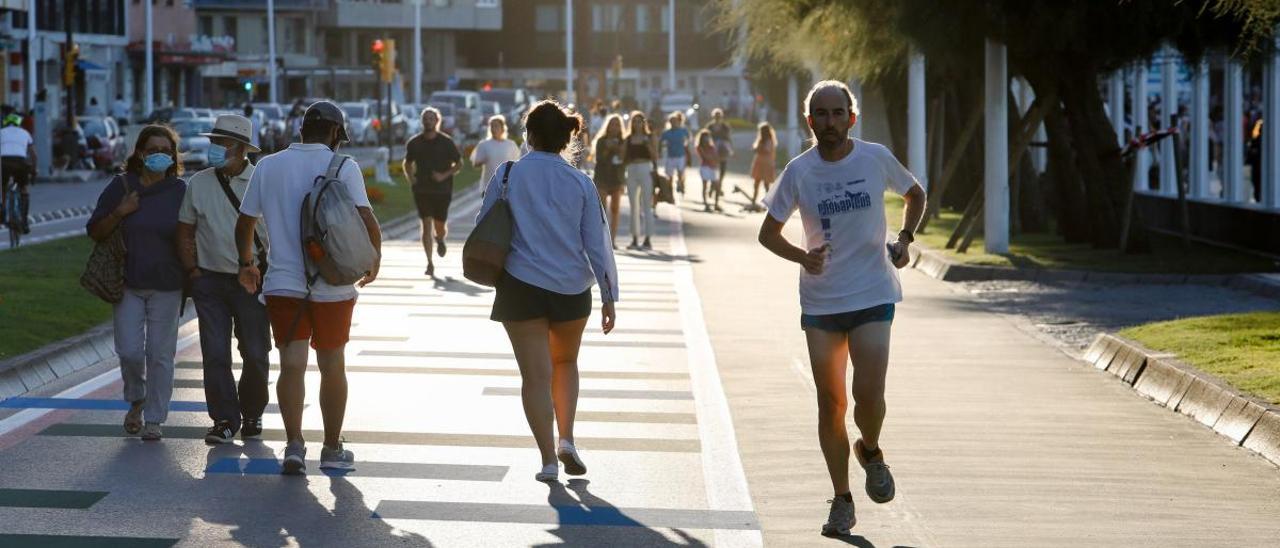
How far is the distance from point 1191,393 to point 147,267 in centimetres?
544

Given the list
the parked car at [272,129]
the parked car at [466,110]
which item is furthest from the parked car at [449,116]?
the parked car at [272,129]

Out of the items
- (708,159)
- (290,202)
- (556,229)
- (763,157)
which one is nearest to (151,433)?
(290,202)

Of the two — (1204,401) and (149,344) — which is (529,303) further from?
(1204,401)

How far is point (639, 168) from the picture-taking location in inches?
1033

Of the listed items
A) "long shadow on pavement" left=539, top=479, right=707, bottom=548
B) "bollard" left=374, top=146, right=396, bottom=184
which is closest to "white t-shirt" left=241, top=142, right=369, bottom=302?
"long shadow on pavement" left=539, top=479, right=707, bottom=548

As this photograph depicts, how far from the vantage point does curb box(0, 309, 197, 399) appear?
12.1 meters

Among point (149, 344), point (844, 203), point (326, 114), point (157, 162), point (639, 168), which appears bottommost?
point (149, 344)

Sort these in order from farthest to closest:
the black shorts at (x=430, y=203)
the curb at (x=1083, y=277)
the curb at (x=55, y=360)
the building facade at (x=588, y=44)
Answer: the building facade at (x=588, y=44), the black shorts at (x=430, y=203), the curb at (x=1083, y=277), the curb at (x=55, y=360)

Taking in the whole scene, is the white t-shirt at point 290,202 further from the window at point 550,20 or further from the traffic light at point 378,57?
the window at point 550,20

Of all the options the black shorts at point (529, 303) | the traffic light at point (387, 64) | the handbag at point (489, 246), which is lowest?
the black shorts at point (529, 303)

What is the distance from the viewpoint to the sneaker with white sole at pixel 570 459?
908cm

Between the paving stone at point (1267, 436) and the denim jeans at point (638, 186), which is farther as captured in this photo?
the denim jeans at point (638, 186)

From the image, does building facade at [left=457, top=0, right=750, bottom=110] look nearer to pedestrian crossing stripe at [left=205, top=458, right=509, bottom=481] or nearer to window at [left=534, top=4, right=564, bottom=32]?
window at [left=534, top=4, right=564, bottom=32]

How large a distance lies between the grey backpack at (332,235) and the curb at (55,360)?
2332mm
